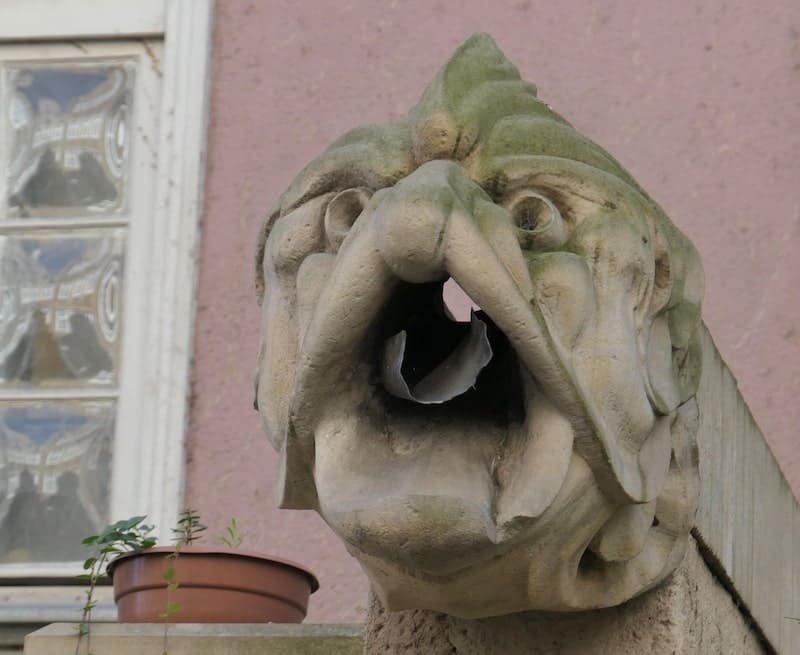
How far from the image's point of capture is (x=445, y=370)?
214 cm

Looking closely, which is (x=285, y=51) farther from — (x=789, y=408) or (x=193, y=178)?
(x=789, y=408)

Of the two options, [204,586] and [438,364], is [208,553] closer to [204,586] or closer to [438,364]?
[204,586]

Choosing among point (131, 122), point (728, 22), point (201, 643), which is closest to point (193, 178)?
point (131, 122)

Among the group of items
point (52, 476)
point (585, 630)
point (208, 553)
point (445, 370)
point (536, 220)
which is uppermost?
point (52, 476)

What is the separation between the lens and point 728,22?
450 cm

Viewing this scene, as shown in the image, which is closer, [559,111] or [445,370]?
[445,370]

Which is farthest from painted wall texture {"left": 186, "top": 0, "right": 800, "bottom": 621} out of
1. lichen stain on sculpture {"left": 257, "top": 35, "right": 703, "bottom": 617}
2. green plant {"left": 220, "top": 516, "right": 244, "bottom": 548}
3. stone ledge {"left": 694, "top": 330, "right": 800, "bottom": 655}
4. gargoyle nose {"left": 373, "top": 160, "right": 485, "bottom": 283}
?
gargoyle nose {"left": 373, "top": 160, "right": 485, "bottom": 283}

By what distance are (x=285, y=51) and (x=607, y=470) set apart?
2622 millimetres

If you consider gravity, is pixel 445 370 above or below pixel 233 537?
below

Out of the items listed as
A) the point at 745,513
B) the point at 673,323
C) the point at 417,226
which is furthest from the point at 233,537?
the point at 417,226

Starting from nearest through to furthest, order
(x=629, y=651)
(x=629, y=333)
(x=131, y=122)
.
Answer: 1. (x=629, y=333)
2. (x=629, y=651)
3. (x=131, y=122)

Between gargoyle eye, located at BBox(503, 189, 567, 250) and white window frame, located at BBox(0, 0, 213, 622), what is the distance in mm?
2240

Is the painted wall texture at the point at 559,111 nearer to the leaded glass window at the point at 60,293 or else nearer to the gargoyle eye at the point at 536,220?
the leaded glass window at the point at 60,293

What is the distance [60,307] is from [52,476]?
1.06 feet
